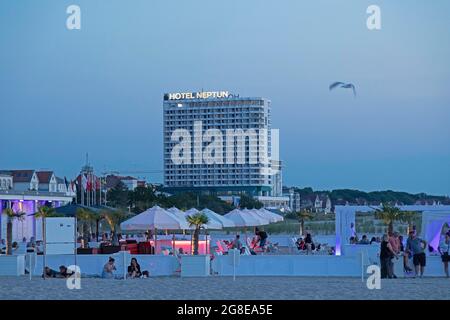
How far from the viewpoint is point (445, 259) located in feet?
75.5

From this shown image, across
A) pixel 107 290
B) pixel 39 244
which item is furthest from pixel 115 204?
pixel 107 290

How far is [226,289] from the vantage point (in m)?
19.5

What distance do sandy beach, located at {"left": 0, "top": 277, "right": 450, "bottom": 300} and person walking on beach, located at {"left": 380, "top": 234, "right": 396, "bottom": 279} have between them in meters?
0.66

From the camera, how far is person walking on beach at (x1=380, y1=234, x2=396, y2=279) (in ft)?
73.3

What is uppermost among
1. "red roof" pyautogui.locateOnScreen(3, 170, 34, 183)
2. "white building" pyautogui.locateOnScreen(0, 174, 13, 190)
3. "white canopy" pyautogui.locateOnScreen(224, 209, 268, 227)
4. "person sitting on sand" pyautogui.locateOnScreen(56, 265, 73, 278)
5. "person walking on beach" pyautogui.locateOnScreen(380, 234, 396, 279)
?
"red roof" pyautogui.locateOnScreen(3, 170, 34, 183)

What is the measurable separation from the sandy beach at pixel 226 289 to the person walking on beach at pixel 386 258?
655 millimetres

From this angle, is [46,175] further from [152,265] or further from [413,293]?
[413,293]

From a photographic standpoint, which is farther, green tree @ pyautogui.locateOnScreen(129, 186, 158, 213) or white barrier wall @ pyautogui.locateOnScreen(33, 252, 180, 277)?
green tree @ pyautogui.locateOnScreen(129, 186, 158, 213)

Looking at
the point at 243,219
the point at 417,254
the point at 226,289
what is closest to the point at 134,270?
the point at 226,289

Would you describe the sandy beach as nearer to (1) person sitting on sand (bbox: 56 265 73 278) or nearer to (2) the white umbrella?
(1) person sitting on sand (bbox: 56 265 73 278)

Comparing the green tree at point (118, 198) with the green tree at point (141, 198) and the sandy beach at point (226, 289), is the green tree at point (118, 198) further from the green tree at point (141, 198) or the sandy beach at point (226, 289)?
the sandy beach at point (226, 289)

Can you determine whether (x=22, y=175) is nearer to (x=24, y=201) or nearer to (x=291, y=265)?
(x=24, y=201)

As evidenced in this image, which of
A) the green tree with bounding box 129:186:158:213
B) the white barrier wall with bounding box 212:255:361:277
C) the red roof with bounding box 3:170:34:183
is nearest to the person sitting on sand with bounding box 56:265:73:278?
the white barrier wall with bounding box 212:255:361:277

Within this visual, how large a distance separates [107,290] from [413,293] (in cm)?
568
